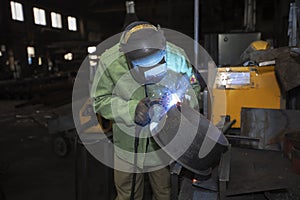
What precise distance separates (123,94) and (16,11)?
8366 millimetres

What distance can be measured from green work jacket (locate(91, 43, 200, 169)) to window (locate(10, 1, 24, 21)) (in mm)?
7988

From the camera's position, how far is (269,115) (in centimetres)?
149

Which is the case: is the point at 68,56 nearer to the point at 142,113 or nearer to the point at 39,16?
the point at 39,16

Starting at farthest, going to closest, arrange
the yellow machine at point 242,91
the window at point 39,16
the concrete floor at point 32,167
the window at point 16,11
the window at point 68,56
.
Answer: the window at point 39,16 < the window at point 68,56 < the window at point 16,11 < the concrete floor at point 32,167 < the yellow machine at point 242,91

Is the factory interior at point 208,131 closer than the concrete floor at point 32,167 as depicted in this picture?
Yes

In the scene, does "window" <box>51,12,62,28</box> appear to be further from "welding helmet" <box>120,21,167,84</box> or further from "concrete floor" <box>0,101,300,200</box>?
"welding helmet" <box>120,21,167,84</box>

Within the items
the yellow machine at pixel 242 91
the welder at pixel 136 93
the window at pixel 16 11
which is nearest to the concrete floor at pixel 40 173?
the welder at pixel 136 93

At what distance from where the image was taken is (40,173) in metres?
2.43

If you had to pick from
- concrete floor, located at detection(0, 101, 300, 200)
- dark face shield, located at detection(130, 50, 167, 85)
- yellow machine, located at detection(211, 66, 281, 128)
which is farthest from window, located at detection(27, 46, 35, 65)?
dark face shield, located at detection(130, 50, 167, 85)

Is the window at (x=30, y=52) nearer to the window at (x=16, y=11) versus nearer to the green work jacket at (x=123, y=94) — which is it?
the window at (x=16, y=11)

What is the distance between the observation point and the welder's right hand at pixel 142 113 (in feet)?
3.02

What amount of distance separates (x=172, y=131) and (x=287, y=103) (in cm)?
123

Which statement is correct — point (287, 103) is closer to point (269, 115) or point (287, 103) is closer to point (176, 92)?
point (269, 115)

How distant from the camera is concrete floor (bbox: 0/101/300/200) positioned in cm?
177
